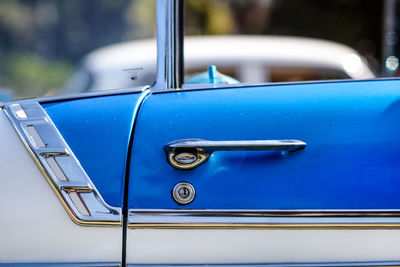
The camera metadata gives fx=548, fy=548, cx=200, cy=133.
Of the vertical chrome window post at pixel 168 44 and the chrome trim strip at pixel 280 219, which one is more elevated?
the vertical chrome window post at pixel 168 44

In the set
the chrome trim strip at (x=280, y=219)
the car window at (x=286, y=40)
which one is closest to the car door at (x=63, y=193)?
the chrome trim strip at (x=280, y=219)

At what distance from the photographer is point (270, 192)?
50.4 inches

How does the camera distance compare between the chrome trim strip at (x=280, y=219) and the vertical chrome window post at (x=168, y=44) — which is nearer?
the chrome trim strip at (x=280, y=219)

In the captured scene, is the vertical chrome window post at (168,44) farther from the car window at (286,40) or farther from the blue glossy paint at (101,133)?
the car window at (286,40)

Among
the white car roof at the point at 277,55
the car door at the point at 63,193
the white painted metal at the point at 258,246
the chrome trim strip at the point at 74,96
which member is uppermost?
the white car roof at the point at 277,55

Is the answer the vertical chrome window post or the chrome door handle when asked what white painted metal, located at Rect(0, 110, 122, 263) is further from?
the vertical chrome window post

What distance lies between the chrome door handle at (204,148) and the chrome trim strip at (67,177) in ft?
0.61

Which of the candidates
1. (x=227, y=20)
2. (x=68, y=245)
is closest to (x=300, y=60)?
(x=68, y=245)

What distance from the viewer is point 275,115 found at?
1.37 meters

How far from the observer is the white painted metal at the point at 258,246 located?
1.26 m

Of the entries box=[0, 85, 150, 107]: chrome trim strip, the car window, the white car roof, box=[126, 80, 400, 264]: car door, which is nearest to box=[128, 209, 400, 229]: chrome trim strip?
box=[126, 80, 400, 264]: car door

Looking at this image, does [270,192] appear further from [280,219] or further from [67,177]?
[67,177]

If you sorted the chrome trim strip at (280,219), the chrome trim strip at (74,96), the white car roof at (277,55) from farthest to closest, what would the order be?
the white car roof at (277,55) → the chrome trim strip at (74,96) → the chrome trim strip at (280,219)

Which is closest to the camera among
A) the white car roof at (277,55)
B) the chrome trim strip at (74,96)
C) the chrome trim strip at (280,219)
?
the chrome trim strip at (280,219)
